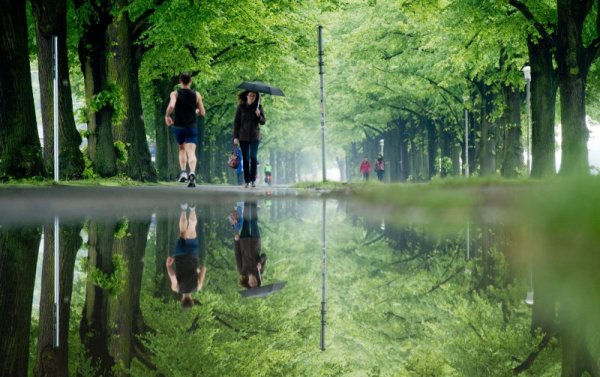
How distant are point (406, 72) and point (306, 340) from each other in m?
37.2

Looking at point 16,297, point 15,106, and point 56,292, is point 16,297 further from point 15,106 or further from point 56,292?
point 15,106

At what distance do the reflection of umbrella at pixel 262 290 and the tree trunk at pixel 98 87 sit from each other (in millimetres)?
17846

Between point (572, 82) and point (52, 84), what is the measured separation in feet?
41.5

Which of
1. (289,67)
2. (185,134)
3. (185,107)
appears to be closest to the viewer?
(185,107)

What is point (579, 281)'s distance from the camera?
5.25m

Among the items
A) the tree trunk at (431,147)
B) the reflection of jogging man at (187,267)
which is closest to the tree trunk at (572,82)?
the reflection of jogging man at (187,267)

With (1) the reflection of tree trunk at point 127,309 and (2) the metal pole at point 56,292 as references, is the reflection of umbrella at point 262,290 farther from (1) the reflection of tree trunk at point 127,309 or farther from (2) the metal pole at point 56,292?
(2) the metal pole at point 56,292

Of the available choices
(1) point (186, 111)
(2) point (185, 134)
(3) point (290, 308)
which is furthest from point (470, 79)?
(3) point (290, 308)

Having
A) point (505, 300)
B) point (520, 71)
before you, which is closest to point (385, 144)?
point (520, 71)

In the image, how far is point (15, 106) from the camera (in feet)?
55.4

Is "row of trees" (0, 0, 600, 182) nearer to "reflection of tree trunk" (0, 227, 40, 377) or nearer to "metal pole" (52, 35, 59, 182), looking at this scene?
"metal pole" (52, 35, 59, 182)

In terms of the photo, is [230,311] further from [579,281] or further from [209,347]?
[579,281]

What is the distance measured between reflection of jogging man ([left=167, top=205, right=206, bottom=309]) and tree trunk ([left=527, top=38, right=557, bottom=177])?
1524 cm

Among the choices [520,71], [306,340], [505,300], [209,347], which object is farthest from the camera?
[520,71]
